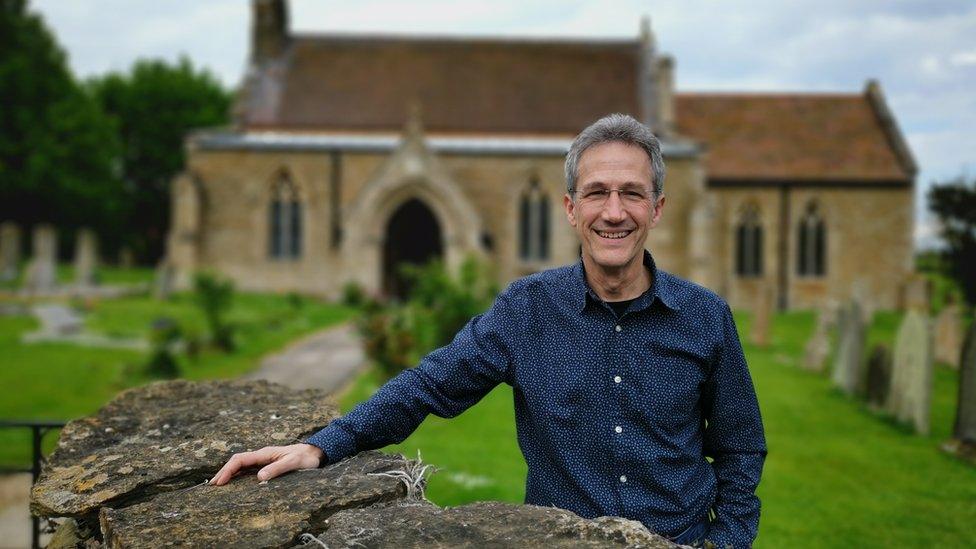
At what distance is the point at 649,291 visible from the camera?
2.61 m

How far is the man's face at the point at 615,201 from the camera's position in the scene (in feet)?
8.25

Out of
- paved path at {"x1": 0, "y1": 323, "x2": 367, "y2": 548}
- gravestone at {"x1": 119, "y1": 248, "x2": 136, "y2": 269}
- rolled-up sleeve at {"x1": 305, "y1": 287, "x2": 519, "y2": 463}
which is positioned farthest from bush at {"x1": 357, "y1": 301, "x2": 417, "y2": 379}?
gravestone at {"x1": 119, "y1": 248, "x2": 136, "y2": 269}

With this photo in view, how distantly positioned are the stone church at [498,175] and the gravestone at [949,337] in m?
11.6

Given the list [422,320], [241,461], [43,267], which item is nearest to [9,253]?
[43,267]

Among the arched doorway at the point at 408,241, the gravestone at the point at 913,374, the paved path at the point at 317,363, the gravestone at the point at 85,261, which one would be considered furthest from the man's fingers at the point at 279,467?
the gravestone at the point at 85,261

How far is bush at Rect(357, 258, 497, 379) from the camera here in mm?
11664

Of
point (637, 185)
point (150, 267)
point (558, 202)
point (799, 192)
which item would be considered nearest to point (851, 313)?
point (637, 185)

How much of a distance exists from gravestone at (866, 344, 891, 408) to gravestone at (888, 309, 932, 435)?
1.27 ft

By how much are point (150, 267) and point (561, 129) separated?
3060 centimetres

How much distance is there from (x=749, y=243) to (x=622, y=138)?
87.0ft

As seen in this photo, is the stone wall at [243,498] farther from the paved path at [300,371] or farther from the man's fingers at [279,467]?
the paved path at [300,371]

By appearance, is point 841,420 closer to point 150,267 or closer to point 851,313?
point 851,313

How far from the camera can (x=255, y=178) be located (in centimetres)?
2664

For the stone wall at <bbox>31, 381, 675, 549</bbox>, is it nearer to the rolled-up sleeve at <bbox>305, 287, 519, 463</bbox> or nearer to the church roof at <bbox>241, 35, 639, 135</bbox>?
the rolled-up sleeve at <bbox>305, 287, 519, 463</bbox>
